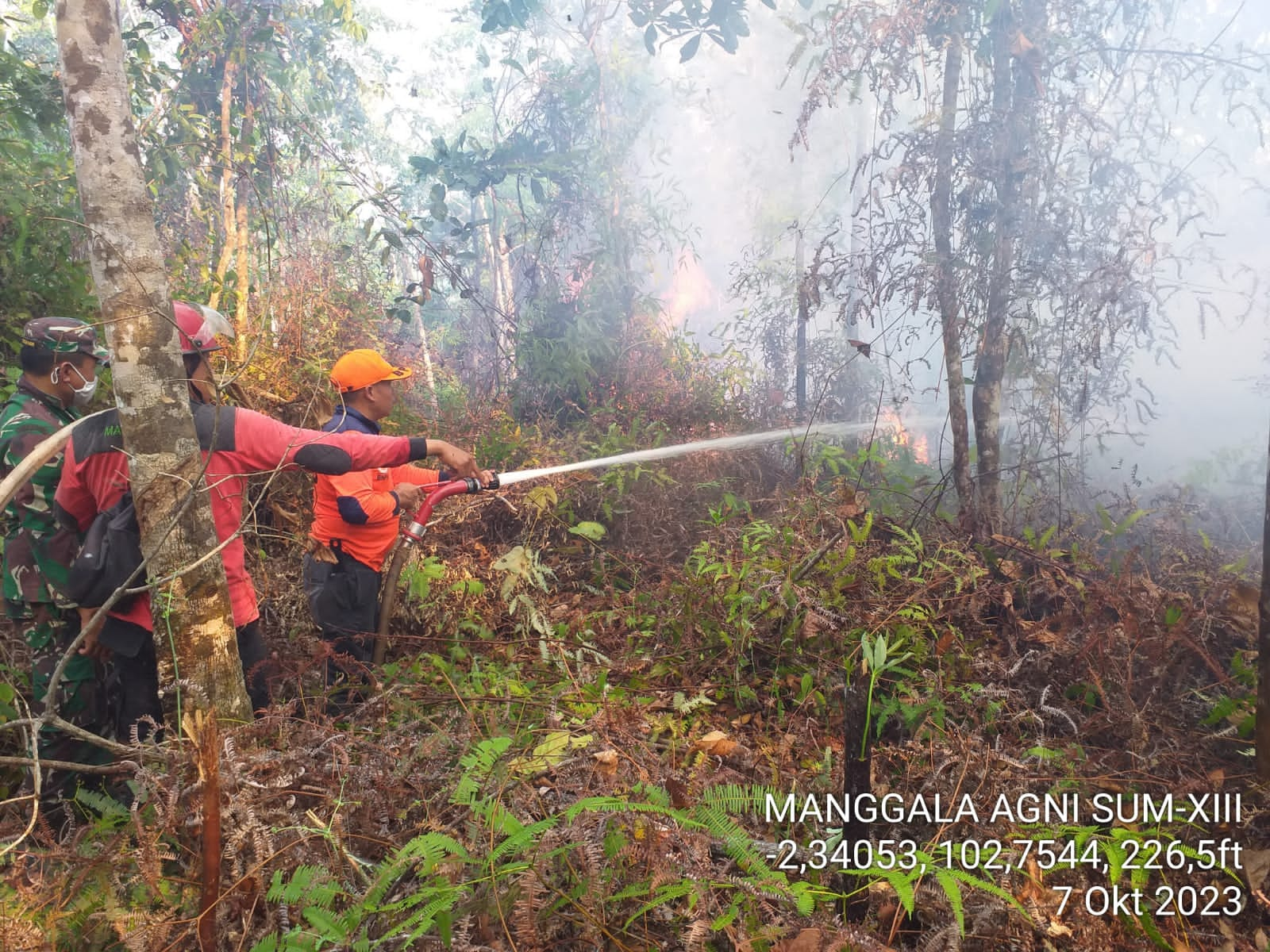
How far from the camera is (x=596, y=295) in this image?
35.5 ft

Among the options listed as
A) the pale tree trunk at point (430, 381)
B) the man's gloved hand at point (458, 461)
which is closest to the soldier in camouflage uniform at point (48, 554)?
the man's gloved hand at point (458, 461)

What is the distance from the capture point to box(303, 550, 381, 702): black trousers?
3896mm

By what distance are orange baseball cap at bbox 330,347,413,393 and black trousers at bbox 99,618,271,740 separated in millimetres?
1410

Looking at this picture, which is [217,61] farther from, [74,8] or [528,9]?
[74,8]

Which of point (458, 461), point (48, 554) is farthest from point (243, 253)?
point (458, 461)

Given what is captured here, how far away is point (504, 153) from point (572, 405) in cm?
346

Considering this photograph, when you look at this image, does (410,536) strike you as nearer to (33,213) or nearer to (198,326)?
(198,326)

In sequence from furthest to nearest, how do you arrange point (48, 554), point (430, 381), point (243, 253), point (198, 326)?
point (430, 381)
point (243, 253)
point (198, 326)
point (48, 554)

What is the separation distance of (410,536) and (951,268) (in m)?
5.18

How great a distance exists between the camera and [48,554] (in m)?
3.06

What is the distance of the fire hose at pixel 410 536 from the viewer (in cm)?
377

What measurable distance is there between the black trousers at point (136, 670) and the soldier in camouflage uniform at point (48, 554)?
20 cm

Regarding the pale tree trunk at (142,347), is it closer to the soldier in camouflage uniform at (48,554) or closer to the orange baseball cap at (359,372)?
the soldier in camouflage uniform at (48,554)

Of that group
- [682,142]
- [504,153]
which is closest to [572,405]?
[504,153]
